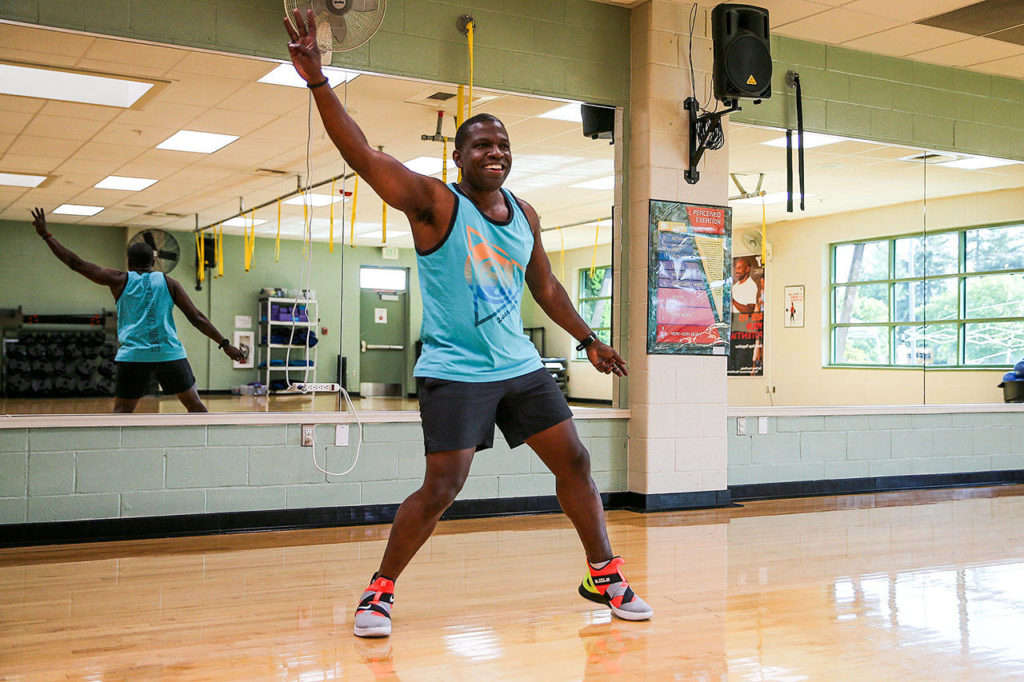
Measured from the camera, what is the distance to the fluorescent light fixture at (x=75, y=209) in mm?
4637

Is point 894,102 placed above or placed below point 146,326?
above

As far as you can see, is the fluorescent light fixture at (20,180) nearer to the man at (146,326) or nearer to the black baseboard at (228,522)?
the man at (146,326)

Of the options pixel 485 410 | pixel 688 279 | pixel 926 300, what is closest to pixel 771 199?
pixel 688 279

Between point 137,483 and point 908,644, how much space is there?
11.2 ft

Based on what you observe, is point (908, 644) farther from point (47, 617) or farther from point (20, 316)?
point (20, 316)

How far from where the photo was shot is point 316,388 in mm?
5039

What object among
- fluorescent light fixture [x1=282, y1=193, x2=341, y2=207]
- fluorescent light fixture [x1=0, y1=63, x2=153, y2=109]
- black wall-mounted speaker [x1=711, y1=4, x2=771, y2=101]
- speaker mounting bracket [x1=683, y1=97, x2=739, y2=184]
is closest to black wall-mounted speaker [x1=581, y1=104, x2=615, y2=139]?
speaker mounting bracket [x1=683, y1=97, x2=739, y2=184]

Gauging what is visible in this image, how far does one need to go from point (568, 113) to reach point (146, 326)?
274 centimetres

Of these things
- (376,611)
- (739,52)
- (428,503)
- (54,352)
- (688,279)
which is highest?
(739,52)

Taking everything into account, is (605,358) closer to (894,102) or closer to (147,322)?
(147,322)

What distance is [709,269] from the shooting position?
5.88 m

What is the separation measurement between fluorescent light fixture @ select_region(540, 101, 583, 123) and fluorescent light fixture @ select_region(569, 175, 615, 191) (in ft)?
1.33

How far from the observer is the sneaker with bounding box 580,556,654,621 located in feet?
10.0

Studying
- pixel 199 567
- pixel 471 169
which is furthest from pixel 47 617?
pixel 471 169
